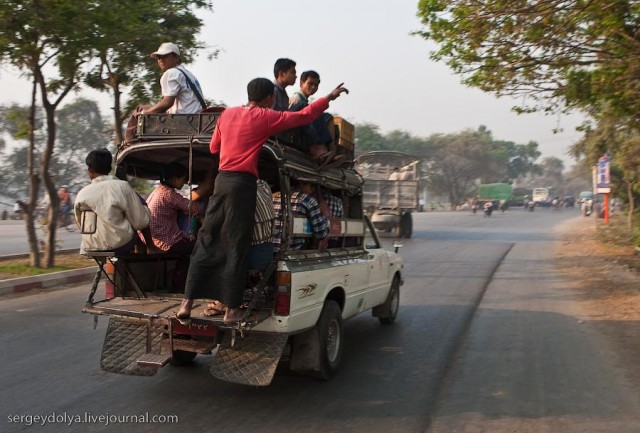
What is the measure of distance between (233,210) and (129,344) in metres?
1.45

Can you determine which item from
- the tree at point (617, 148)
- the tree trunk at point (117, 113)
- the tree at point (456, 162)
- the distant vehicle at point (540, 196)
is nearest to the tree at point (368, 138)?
the tree at point (456, 162)

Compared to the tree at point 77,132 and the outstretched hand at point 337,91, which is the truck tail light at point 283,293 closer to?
the outstretched hand at point 337,91

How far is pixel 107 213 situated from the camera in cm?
452

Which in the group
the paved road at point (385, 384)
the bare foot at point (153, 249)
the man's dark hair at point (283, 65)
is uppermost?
the man's dark hair at point (283, 65)

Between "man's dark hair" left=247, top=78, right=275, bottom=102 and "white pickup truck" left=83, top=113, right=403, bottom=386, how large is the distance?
354mm

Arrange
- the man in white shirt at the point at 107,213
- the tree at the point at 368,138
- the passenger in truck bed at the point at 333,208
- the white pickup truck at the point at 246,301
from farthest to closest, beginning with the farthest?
the tree at the point at 368,138
the passenger in truck bed at the point at 333,208
the man in white shirt at the point at 107,213
the white pickup truck at the point at 246,301

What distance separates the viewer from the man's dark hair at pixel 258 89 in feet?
13.8

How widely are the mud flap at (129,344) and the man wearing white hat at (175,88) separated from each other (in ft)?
5.87

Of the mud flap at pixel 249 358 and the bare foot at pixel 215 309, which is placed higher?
the bare foot at pixel 215 309

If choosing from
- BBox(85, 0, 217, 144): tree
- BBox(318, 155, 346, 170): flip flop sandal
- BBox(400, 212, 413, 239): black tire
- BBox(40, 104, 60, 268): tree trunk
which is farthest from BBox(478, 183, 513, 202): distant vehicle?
BBox(318, 155, 346, 170): flip flop sandal

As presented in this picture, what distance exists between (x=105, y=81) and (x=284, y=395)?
9567mm

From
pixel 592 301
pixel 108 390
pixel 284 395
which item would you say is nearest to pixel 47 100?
pixel 108 390

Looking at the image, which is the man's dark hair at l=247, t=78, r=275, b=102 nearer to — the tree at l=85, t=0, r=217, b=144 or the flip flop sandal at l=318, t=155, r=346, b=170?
the flip flop sandal at l=318, t=155, r=346, b=170

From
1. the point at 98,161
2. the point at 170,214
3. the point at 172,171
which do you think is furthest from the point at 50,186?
the point at 98,161
